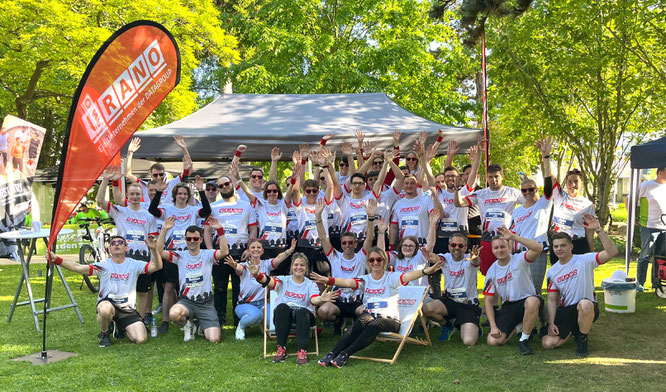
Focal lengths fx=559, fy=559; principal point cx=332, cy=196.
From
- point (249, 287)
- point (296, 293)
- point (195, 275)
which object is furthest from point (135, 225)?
point (296, 293)

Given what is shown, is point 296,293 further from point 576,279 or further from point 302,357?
point 576,279

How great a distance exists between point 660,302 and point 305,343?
16.6 feet

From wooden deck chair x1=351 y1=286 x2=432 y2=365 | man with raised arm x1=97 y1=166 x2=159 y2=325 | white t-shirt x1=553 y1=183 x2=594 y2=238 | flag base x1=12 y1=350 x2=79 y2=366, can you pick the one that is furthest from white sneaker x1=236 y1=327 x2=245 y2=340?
white t-shirt x1=553 y1=183 x2=594 y2=238

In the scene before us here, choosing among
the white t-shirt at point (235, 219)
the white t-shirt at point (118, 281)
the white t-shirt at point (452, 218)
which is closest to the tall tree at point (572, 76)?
the white t-shirt at point (452, 218)

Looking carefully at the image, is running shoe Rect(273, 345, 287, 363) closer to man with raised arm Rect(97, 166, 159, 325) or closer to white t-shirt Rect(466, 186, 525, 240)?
man with raised arm Rect(97, 166, 159, 325)

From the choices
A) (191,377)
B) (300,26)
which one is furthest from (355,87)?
(191,377)

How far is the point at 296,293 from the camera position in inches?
222

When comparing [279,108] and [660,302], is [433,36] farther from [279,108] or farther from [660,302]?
[660,302]

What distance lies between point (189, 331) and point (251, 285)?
0.81 m

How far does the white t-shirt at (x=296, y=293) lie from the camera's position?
220 inches

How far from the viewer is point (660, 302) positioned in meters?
7.38

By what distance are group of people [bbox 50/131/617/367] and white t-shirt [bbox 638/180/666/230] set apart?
2.57 m

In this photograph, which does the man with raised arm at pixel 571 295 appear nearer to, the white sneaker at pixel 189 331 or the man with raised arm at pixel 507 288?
the man with raised arm at pixel 507 288

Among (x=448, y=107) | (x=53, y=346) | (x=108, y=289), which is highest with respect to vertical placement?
(x=448, y=107)
